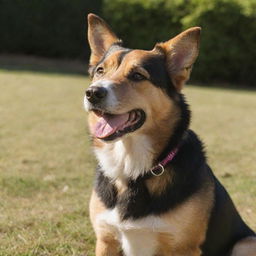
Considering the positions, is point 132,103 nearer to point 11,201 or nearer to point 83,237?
point 83,237

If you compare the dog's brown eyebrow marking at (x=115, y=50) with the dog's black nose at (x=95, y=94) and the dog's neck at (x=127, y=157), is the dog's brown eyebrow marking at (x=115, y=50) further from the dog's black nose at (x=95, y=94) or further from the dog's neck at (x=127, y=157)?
the dog's neck at (x=127, y=157)

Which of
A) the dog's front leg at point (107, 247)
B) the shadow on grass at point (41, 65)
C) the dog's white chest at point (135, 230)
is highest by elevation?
the dog's white chest at point (135, 230)

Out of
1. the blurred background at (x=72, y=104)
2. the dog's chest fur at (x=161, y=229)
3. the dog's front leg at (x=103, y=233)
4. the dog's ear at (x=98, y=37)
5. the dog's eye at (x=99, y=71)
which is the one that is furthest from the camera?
the blurred background at (x=72, y=104)

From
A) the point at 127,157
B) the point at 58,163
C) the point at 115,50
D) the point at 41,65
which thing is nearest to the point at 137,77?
the point at 115,50

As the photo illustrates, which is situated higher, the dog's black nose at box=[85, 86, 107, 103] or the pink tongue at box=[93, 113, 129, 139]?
the dog's black nose at box=[85, 86, 107, 103]

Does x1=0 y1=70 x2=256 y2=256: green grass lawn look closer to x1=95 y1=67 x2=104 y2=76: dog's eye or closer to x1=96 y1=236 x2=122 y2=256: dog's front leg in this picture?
x1=96 y1=236 x2=122 y2=256: dog's front leg

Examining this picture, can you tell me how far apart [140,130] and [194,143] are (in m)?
0.48

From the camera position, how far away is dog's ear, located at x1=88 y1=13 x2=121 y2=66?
4562mm

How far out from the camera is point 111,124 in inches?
160

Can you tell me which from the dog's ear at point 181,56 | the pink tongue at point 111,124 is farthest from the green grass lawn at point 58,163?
the dog's ear at point 181,56

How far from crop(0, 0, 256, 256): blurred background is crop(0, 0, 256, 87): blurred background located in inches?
1.6

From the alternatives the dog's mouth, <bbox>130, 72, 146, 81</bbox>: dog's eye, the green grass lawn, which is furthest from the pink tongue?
the green grass lawn

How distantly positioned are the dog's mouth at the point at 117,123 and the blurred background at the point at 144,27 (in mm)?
15880

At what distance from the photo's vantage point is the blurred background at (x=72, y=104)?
5691 millimetres
